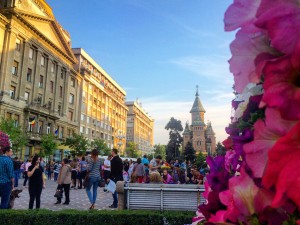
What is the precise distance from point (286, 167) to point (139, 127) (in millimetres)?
117296

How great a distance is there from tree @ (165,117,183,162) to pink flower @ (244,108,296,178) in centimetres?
5245

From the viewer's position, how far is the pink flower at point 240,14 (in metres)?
0.68

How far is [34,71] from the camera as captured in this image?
42875 mm

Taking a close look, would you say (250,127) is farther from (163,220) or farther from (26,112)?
(26,112)

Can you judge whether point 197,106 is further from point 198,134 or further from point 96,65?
point 96,65

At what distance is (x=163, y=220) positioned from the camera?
6.40m

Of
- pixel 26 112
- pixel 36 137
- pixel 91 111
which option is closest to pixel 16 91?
pixel 26 112

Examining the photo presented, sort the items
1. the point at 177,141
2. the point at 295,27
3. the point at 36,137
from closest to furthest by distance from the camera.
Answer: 1. the point at 295,27
2. the point at 36,137
3. the point at 177,141

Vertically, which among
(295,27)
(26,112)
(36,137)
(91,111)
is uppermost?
(91,111)

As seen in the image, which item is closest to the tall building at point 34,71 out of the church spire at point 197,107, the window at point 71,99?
the window at point 71,99

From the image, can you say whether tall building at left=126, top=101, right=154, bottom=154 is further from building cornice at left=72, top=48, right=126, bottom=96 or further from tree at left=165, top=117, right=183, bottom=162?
tree at left=165, top=117, right=183, bottom=162

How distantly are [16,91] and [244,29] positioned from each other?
136ft

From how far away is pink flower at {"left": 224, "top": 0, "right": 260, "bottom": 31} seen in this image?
0.68 m

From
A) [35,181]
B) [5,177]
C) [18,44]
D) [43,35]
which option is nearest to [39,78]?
[43,35]
